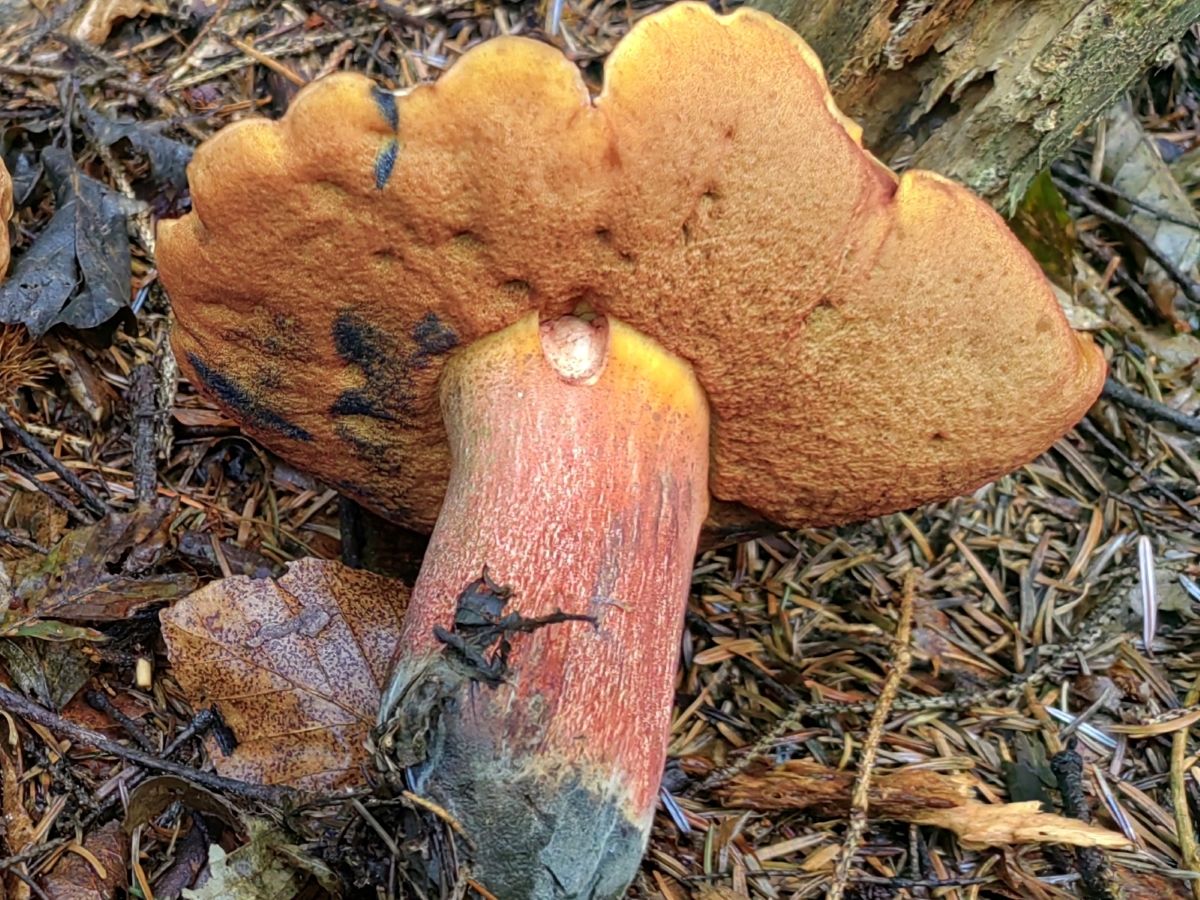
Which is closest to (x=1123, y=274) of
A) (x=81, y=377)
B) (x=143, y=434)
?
(x=143, y=434)

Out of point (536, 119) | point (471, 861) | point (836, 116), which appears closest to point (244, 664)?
point (471, 861)

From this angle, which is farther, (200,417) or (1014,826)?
(200,417)

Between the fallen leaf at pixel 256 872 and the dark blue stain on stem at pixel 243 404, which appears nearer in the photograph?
the fallen leaf at pixel 256 872

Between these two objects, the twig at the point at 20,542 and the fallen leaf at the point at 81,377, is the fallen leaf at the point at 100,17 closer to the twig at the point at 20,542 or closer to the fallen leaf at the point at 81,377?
the fallen leaf at the point at 81,377

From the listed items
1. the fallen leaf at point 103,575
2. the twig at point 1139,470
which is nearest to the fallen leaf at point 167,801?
the fallen leaf at point 103,575

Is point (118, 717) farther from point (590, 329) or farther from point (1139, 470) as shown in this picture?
point (1139, 470)

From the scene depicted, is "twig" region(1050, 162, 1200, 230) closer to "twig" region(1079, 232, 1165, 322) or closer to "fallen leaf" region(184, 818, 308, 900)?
"twig" region(1079, 232, 1165, 322)

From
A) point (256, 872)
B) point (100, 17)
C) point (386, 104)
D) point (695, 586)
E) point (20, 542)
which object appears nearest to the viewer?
point (386, 104)
